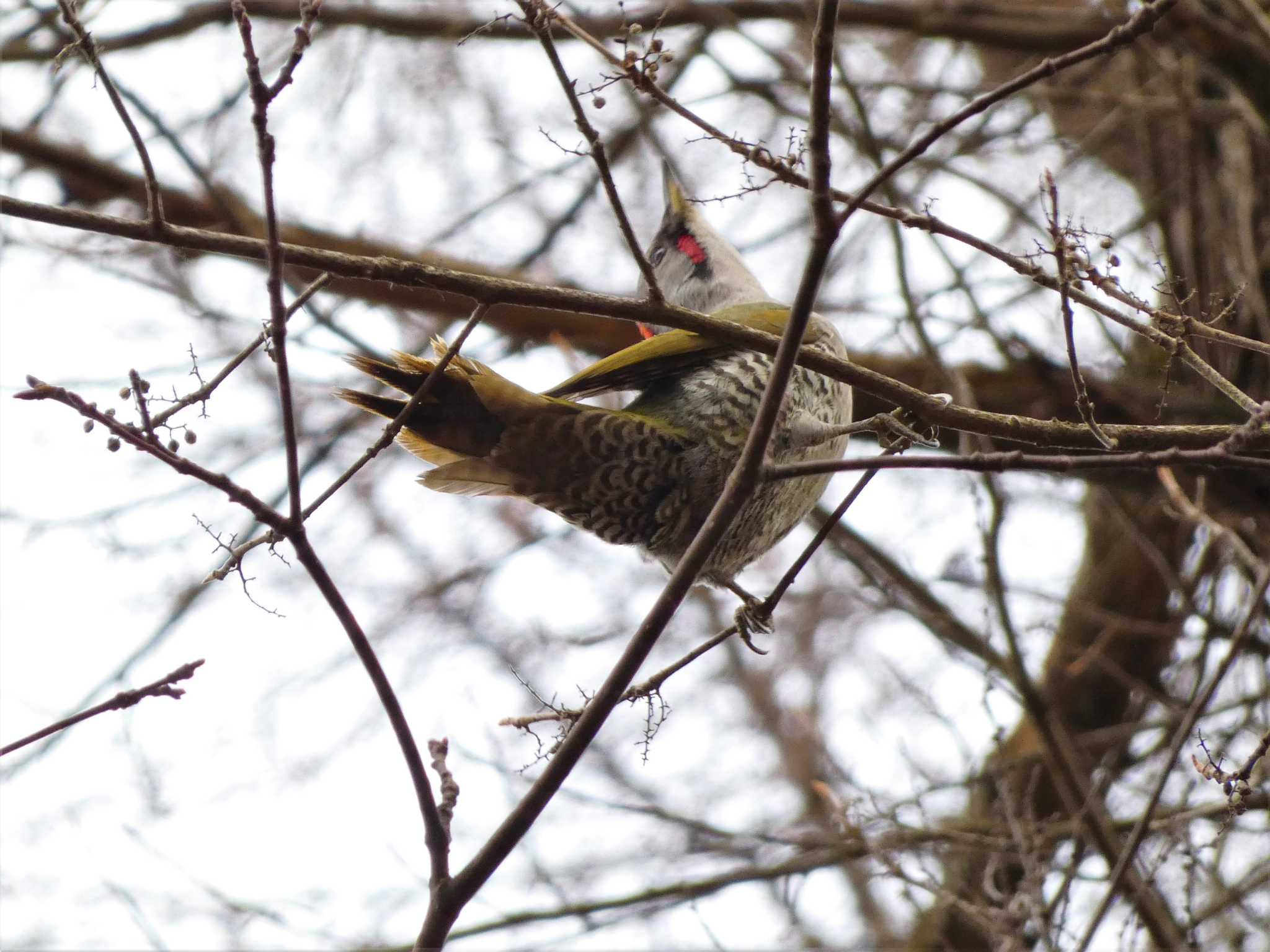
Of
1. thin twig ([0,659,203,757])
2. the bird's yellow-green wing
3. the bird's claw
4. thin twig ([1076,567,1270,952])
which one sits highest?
the bird's yellow-green wing

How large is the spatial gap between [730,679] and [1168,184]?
489 centimetres

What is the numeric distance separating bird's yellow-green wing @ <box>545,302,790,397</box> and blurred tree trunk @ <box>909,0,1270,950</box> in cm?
192

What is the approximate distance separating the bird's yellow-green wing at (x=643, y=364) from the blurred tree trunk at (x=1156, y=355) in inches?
75.6

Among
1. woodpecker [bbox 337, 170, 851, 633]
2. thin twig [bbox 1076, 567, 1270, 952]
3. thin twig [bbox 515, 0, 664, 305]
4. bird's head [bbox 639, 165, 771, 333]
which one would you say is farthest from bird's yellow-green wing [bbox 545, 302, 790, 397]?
thin twig [bbox 1076, 567, 1270, 952]

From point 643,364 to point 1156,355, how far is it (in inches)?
140

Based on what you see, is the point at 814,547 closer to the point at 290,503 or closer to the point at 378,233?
the point at 290,503

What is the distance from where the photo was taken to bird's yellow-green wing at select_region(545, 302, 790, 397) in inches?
133

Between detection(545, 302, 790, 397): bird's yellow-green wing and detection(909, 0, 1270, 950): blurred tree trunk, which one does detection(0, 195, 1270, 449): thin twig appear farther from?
detection(909, 0, 1270, 950): blurred tree trunk

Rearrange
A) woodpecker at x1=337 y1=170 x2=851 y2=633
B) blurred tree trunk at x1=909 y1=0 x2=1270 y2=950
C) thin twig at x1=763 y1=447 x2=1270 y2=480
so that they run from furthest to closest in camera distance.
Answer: blurred tree trunk at x1=909 y1=0 x2=1270 y2=950
woodpecker at x1=337 y1=170 x2=851 y2=633
thin twig at x1=763 y1=447 x2=1270 y2=480

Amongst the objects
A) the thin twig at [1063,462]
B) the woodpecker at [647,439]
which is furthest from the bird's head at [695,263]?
the thin twig at [1063,462]

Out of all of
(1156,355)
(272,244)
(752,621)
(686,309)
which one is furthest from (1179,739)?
(1156,355)

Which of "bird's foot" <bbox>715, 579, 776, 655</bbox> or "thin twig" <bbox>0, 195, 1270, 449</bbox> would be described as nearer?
"thin twig" <bbox>0, 195, 1270, 449</bbox>

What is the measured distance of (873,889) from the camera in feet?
28.0

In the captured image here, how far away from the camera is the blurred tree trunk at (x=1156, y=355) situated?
496cm
